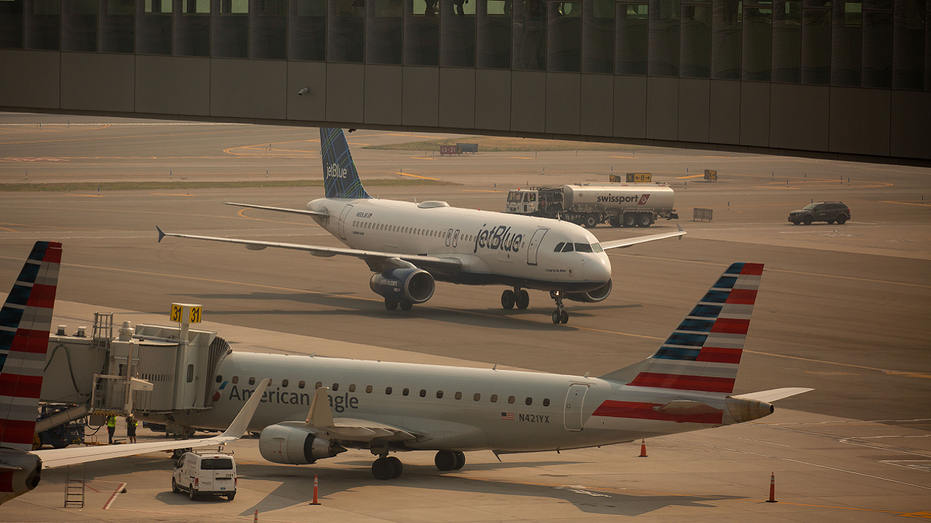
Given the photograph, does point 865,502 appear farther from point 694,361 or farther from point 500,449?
point 500,449

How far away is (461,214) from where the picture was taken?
68688 millimetres

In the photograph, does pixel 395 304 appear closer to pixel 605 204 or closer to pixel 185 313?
pixel 185 313

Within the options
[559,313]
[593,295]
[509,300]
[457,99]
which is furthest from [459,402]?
[509,300]

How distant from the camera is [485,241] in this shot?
6581 cm

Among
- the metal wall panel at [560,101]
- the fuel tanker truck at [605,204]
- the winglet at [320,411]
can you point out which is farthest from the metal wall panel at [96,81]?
the fuel tanker truck at [605,204]

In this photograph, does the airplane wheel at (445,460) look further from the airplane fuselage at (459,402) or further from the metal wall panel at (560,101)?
the metal wall panel at (560,101)

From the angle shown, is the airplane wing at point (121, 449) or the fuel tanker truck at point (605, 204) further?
the fuel tanker truck at point (605, 204)

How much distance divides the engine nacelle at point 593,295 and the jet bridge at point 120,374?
28.2 metres

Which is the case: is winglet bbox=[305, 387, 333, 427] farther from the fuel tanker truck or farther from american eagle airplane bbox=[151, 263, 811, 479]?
the fuel tanker truck

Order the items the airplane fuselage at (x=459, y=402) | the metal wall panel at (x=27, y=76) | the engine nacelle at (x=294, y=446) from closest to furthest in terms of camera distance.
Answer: the airplane fuselage at (x=459, y=402)
the engine nacelle at (x=294, y=446)
the metal wall panel at (x=27, y=76)

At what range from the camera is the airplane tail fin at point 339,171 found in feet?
254

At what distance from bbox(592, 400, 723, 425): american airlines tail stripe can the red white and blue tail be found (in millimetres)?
723

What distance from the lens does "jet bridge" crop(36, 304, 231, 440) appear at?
1566 inches

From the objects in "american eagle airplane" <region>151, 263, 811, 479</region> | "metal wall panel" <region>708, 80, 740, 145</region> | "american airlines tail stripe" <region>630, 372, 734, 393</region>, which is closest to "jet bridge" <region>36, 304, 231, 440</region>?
"american eagle airplane" <region>151, 263, 811, 479</region>
